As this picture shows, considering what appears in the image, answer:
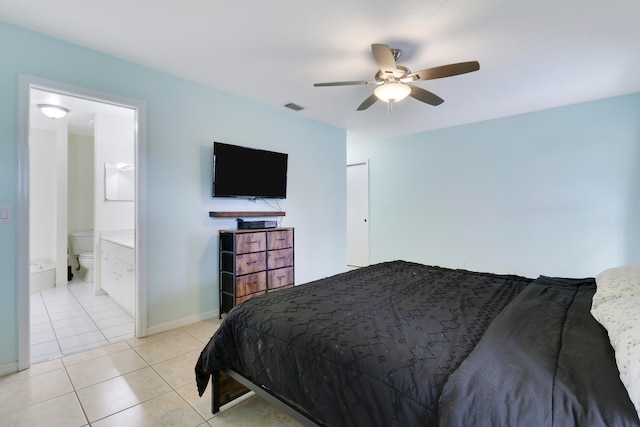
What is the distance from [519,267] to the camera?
13.5ft

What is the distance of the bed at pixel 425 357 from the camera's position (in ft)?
2.77

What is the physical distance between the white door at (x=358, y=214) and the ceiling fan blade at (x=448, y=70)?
352cm

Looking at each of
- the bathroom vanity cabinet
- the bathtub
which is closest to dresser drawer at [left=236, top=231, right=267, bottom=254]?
the bathroom vanity cabinet

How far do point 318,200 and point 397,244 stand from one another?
1.81 metres

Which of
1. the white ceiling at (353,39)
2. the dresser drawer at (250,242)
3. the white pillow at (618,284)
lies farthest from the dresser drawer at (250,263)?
the white pillow at (618,284)

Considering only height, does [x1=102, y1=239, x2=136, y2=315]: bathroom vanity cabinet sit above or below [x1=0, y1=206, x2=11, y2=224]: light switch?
below

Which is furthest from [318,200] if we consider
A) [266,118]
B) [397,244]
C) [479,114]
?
[479,114]

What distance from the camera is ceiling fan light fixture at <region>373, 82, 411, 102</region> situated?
7.70ft

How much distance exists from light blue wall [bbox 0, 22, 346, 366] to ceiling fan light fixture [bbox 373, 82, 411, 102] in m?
Answer: 1.71

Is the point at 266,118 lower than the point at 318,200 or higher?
higher

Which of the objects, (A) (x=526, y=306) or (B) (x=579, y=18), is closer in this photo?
(A) (x=526, y=306)

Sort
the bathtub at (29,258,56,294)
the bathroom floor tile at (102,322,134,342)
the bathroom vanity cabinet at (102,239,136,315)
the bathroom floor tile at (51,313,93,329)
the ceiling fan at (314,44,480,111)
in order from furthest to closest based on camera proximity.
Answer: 1. the bathtub at (29,258,56,294)
2. the bathroom vanity cabinet at (102,239,136,315)
3. the bathroom floor tile at (51,313,93,329)
4. the bathroom floor tile at (102,322,134,342)
5. the ceiling fan at (314,44,480,111)

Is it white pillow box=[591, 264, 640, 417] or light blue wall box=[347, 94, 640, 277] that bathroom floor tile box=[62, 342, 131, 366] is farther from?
light blue wall box=[347, 94, 640, 277]

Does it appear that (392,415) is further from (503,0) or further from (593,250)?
(593,250)
